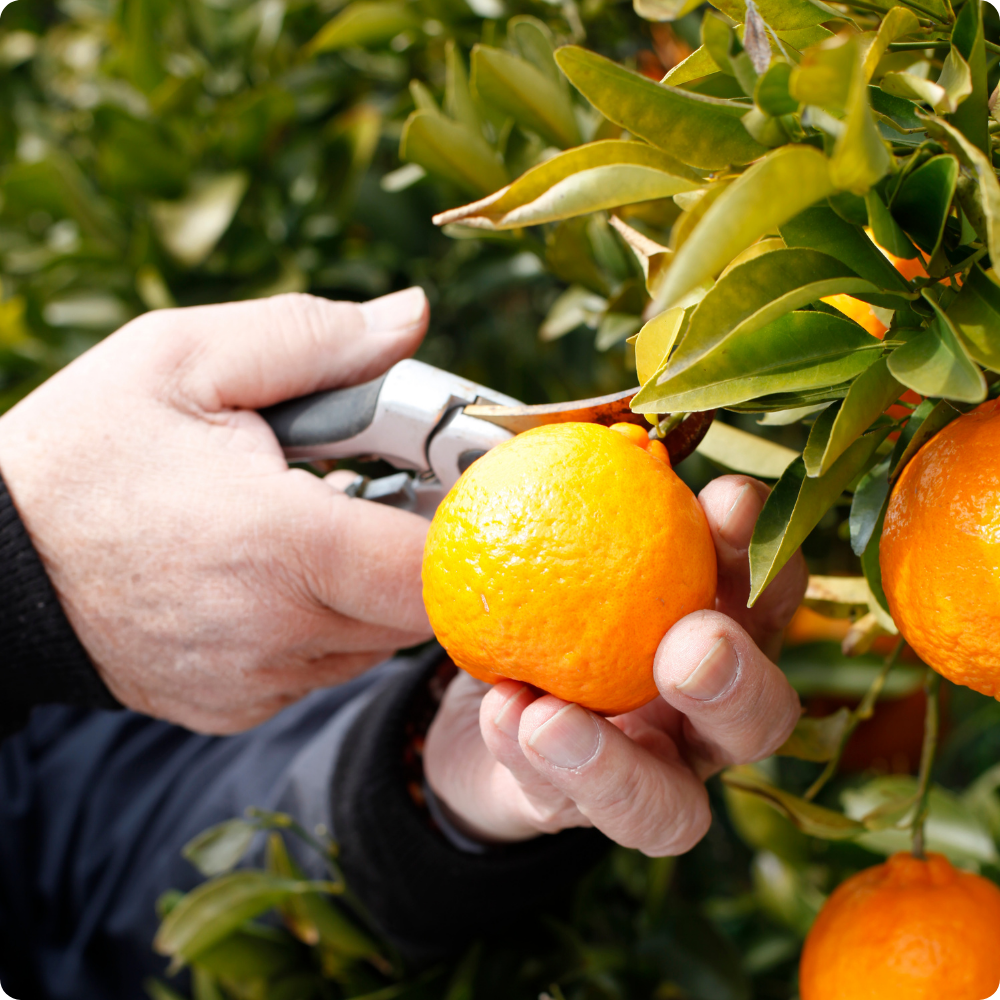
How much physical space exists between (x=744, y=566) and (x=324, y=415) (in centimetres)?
41

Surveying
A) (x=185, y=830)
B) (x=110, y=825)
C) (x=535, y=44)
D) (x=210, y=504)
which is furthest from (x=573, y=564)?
(x=110, y=825)

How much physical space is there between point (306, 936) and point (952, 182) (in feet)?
3.28

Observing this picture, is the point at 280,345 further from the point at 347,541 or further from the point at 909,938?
the point at 909,938

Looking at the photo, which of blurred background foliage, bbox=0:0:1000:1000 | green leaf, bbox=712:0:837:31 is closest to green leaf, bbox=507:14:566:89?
blurred background foliage, bbox=0:0:1000:1000

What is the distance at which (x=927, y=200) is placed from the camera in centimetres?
41

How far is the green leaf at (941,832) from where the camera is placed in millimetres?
806

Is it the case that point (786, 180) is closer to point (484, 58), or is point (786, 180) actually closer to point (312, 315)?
point (484, 58)

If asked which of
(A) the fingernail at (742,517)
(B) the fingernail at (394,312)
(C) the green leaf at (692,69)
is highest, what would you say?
(C) the green leaf at (692,69)

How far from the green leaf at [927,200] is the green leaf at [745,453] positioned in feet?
0.73

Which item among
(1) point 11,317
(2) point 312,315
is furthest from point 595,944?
(1) point 11,317

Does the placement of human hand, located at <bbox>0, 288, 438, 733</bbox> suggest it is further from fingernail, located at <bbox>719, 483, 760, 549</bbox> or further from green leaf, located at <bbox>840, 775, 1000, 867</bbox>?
green leaf, located at <bbox>840, 775, 1000, 867</bbox>

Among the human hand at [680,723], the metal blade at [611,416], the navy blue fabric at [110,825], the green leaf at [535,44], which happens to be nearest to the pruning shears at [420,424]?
the metal blade at [611,416]

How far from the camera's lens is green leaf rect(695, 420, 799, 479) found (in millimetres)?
641

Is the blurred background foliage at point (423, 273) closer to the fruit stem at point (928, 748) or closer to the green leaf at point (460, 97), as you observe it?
the green leaf at point (460, 97)
